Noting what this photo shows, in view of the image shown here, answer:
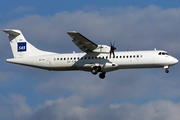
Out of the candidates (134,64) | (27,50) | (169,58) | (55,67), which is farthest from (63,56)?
(169,58)

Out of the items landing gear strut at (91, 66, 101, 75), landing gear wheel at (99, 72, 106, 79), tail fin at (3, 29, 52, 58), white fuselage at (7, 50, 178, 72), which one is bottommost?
landing gear wheel at (99, 72, 106, 79)

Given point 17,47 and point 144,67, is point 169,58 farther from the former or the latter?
point 17,47

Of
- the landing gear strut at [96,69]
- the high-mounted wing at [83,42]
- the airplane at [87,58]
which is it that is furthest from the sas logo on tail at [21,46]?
the landing gear strut at [96,69]

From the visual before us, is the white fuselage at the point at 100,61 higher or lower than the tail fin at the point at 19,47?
lower

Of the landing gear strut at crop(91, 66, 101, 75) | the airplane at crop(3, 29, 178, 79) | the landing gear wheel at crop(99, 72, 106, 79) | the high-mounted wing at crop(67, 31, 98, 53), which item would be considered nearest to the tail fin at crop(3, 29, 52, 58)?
the airplane at crop(3, 29, 178, 79)

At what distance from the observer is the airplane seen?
34031mm

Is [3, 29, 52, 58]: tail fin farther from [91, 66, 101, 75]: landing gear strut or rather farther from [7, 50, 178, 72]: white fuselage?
[91, 66, 101, 75]: landing gear strut

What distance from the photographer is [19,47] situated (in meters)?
38.5

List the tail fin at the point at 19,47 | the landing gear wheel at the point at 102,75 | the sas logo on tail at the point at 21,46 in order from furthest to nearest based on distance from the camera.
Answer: the sas logo on tail at the point at 21,46
the tail fin at the point at 19,47
the landing gear wheel at the point at 102,75

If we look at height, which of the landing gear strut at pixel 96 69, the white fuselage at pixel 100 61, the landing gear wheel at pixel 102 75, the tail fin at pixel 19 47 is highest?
the tail fin at pixel 19 47

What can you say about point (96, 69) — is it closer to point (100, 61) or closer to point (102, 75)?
point (100, 61)

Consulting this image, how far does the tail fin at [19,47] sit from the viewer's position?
38219 mm

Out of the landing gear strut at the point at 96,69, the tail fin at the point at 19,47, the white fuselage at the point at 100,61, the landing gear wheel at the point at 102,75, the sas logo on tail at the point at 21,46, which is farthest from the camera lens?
the sas logo on tail at the point at 21,46

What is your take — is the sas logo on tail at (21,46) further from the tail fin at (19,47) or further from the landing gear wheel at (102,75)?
the landing gear wheel at (102,75)
